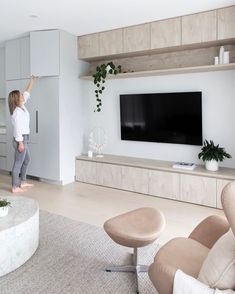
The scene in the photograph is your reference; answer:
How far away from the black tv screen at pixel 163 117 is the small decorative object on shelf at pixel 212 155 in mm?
244

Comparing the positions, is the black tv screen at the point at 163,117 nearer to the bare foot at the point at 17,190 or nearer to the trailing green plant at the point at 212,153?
the trailing green plant at the point at 212,153

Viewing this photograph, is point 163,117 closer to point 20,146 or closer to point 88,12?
point 88,12

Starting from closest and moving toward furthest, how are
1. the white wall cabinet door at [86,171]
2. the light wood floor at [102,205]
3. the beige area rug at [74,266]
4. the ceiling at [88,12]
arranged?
the beige area rug at [74,266] → the light wood floor at [102,205] → the ceiling at [88,12] → the white wall cabinet door at [86,171]

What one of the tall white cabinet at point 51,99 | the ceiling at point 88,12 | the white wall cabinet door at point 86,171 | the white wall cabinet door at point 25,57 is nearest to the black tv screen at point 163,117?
the white wall cabinet door at point 86,171

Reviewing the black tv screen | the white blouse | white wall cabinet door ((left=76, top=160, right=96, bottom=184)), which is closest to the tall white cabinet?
white wall cabinet door ((left=76, top=160, right=96, bottom=184))

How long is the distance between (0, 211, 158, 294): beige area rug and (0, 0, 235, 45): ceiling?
8.23 feet

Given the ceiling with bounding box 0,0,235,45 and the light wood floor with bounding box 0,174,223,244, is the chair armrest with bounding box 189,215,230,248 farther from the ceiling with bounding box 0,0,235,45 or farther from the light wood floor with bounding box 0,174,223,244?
the ceiling with bounding box 0,0,235,45

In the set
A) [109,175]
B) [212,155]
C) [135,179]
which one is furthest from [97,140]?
[212,155]

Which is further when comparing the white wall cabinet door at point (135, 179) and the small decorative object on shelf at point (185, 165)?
the white wall cabinet door at point (135, 179)

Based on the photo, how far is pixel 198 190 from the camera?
3.40 m

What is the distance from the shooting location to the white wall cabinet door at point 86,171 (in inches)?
171

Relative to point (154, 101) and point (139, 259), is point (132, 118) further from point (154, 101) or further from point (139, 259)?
point (139, 259)

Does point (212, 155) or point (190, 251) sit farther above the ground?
point (212, 155)

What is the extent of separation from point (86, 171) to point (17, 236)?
8.22ft
